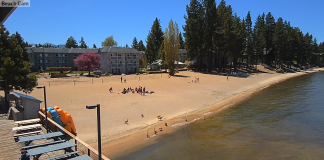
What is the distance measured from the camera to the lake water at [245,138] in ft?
47.7

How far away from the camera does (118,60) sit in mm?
68000

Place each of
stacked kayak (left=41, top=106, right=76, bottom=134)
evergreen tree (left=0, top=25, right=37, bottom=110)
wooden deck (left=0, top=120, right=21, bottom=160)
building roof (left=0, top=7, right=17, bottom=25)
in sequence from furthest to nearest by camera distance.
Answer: evergreen tree (left=0, top=25, right=37, bottom=110)
stacked kayak (left=41, top=106, right=76, bottom=134)
wooden deck (left=0, top=120, right=21, bottom=160)
building roof (left=0, top=7, right=17, bottom=25)

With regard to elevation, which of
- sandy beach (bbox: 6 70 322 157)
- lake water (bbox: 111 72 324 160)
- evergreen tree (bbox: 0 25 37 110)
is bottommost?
lake water (bbox: 111 72 324 160)

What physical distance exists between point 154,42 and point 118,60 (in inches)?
894

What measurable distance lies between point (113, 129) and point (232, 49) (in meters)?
54.9

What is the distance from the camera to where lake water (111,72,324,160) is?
14.5 meters

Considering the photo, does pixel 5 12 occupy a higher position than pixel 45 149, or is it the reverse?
pixel 5 12

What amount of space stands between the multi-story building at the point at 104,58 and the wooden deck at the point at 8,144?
5466 cm

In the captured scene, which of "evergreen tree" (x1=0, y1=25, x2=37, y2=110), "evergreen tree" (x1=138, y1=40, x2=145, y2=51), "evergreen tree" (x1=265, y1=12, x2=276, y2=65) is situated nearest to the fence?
"evergreen tree" (x1=0, y1=25, x2=37, y2=110)

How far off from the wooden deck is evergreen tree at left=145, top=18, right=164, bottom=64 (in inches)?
2743

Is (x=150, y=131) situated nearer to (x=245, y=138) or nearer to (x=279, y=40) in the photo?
(x=245, y=138)

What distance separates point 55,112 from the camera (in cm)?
1382

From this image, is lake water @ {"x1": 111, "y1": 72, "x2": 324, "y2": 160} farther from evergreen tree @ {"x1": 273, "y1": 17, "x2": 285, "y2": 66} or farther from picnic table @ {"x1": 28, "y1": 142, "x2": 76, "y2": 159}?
evergreen tree @ {"x1": 273, "y1": 17, "x2": 285, "y2": 66}

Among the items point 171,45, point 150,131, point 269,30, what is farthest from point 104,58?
point 269,30
